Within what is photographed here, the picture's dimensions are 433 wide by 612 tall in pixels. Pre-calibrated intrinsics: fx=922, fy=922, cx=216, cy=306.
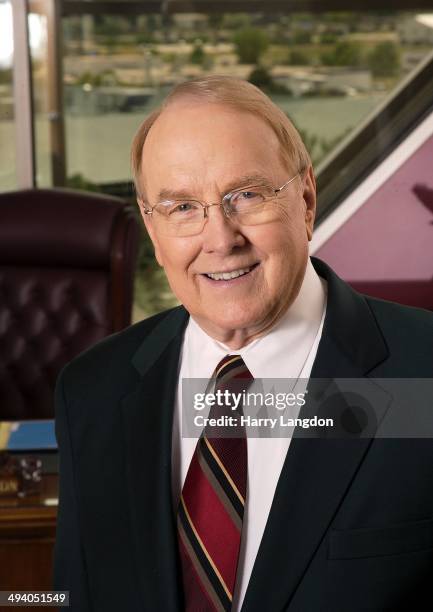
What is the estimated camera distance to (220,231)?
50.4 inches

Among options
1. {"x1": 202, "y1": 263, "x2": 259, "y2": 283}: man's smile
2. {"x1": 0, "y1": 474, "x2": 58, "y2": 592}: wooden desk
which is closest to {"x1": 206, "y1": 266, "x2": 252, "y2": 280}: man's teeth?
{"x1": 202, "y1": 263, "x2": 259, "y2": 283}: man's smile

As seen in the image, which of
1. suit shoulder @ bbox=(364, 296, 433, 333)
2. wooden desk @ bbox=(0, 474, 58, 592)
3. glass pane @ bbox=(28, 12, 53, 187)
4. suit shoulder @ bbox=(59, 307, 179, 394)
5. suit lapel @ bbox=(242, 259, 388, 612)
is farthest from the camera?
glass pane @ bbox=(28, 12, 53, 187)

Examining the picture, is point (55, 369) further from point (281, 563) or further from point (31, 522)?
point (281, 563)

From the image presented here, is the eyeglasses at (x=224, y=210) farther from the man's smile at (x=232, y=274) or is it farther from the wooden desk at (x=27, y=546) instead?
the wooden desk at (x=27, y=546)

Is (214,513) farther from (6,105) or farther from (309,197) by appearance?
(6,105)

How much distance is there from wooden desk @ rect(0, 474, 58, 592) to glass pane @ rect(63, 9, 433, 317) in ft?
10.2

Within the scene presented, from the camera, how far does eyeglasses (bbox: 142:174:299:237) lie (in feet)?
4.19

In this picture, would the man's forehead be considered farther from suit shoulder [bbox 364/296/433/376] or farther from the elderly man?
suit shoulder [bbox 364/296/433/376]

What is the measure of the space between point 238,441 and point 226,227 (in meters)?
0.31

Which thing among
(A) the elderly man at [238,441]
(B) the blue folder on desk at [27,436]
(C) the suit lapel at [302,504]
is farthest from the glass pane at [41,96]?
(C) the suit lapel at [302,504]

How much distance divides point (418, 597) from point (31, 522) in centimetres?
106

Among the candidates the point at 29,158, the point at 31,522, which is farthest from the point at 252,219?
the point at 29,158

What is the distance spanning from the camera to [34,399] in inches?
131

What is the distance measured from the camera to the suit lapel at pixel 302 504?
4.00ft
